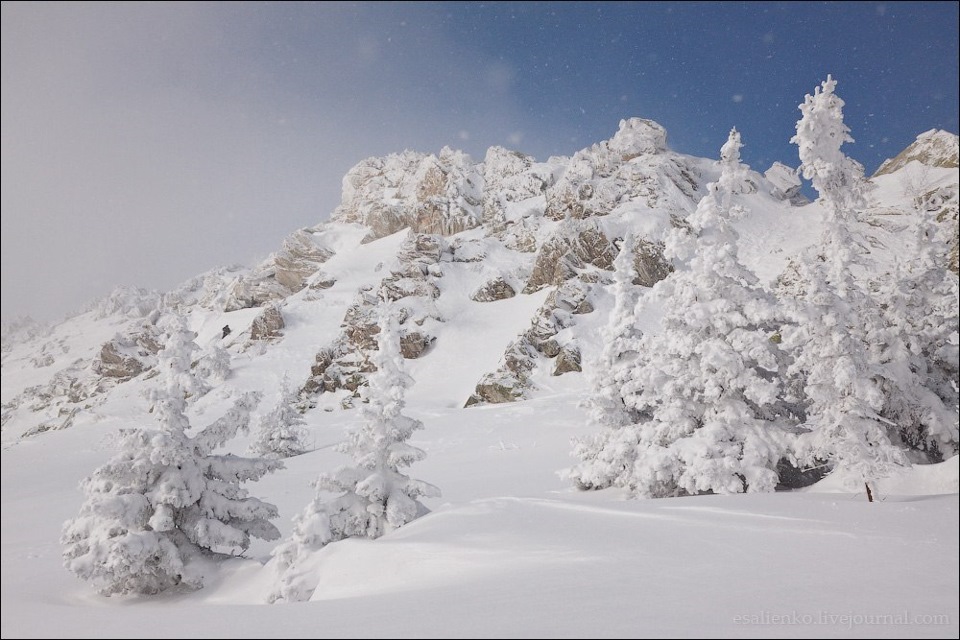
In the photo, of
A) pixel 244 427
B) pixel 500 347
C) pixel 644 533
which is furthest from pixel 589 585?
pixel 500 347

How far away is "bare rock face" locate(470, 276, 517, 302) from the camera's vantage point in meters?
62.9

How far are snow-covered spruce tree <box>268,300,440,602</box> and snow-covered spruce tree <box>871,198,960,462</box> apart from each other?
Answer: 33.7ft

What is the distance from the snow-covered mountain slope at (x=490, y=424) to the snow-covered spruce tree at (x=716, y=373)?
6.33ft

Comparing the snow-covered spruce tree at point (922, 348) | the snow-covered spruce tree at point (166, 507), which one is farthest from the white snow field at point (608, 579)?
the snow-covered spruce tree at point (922, 348)

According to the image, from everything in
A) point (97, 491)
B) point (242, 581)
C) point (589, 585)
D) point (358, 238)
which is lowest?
point (242, 581)

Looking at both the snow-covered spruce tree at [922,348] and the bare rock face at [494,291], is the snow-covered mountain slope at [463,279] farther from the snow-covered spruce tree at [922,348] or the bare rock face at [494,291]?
the snow-covered spruce tree at [922,348]

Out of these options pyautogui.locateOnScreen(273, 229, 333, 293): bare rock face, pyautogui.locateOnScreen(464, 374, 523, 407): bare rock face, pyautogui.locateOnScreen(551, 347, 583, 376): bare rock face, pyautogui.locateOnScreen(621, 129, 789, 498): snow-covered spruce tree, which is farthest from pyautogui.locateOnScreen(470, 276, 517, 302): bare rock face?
pyautogui.locateOnScreen(621, 129, 789, 498): snow-covered spruce tree

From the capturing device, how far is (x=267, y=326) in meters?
64.9

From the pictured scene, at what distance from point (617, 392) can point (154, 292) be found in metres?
150

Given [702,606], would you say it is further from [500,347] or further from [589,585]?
[500,347]

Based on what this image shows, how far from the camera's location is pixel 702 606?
355 centimetres

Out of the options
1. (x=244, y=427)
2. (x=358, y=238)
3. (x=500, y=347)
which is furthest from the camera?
(x=358, y=238)

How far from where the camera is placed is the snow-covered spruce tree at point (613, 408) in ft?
48.2

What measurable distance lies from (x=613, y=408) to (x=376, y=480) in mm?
8142
